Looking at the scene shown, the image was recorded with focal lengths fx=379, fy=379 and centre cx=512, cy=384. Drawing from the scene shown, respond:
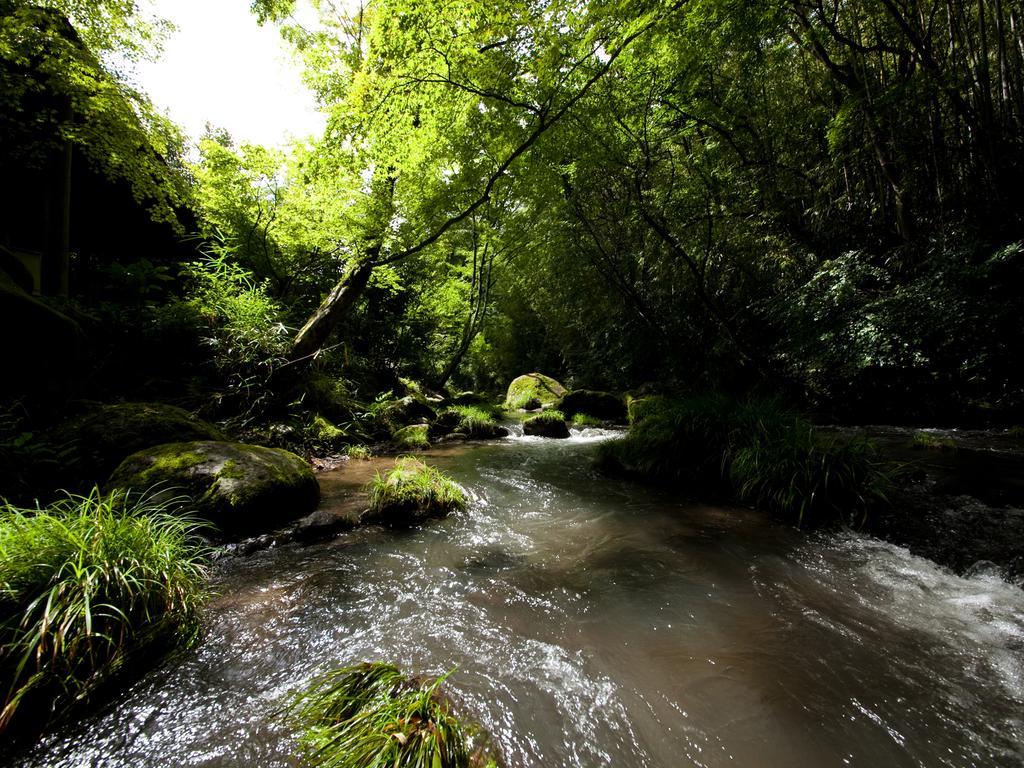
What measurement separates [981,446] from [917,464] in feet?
7.65

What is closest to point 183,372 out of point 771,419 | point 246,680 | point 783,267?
point 246,680

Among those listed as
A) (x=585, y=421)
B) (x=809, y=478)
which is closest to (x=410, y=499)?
(x=809, y=478)

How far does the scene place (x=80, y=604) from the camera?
1948 mm

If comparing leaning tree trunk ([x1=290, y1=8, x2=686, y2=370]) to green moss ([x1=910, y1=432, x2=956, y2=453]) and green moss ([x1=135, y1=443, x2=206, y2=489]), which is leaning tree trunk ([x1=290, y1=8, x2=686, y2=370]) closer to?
green moss ([x1=135, y1=443, x2=206, y2=489])

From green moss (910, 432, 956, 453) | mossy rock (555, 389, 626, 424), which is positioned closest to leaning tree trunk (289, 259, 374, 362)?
mossy rock (555, 389, 626, 424)

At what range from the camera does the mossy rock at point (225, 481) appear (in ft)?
12.3

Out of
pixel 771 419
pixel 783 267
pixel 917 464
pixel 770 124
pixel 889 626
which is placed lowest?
pixel 889 626

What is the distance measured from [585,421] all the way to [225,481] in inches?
393

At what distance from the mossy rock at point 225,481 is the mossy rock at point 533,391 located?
12.5 m

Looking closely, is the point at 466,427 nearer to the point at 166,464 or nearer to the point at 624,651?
the point at 166,464

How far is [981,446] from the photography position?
6.33 m

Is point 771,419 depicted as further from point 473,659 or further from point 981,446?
point 473,659

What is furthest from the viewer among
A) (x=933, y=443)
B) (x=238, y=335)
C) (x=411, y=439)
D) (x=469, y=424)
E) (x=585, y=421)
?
(x=585, y=421)

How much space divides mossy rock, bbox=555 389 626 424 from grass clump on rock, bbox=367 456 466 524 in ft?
29.3
